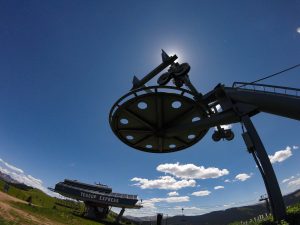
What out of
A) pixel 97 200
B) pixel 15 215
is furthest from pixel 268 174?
pixel 97 200

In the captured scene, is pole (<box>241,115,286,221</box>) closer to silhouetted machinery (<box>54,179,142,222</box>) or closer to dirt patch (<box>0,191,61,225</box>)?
dirt patch (<box>0,191,61,225</box>)

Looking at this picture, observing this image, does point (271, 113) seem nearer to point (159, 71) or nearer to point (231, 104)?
point (231, 104)

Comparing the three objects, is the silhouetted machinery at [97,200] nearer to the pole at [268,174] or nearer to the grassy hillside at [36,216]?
the grassy hillside at [36,216]

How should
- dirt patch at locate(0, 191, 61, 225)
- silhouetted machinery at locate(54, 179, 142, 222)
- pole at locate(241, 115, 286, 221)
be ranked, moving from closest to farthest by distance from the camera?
pole at locate(241, 115, 286, 221) → dirt patch at locate(0, 191, 61, 225) → silhouetted machinery at locate(54, 179, 142, 222)

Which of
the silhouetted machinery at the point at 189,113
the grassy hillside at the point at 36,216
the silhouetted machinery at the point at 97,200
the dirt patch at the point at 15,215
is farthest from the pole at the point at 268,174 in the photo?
the silhouetted machinery at the point at 97,200

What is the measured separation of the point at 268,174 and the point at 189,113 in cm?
709

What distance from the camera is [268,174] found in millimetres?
14898

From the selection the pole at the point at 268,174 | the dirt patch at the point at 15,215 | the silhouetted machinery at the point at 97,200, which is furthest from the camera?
the silhouetted machinery at the point at 97,200

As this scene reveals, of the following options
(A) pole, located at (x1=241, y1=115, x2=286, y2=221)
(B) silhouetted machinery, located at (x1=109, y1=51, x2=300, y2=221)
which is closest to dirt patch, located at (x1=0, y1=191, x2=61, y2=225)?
(B) silhouetted machinery, located at (x1=109, y1=51, x2=300, y2=221)

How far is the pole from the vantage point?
14008 millimetres

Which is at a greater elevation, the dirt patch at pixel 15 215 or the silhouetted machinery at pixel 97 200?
the silhouetted machinery at pixel 97 200

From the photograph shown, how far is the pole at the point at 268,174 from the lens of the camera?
1401 centimetres

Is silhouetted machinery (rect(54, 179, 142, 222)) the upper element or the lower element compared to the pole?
upper

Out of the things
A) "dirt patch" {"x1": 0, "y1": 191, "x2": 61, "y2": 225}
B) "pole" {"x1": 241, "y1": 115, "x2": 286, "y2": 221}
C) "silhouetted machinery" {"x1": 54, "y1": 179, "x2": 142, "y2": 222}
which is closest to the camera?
"pole" {"x1": 241, "y1": 115, "x2": 286, "y2": 221}
